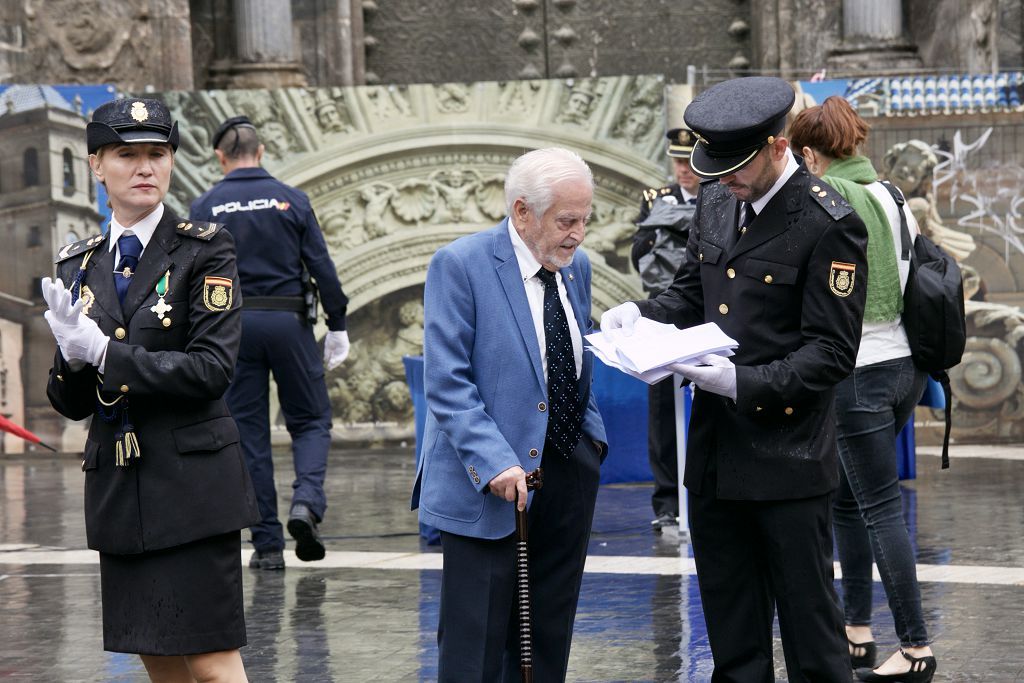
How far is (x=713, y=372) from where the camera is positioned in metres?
4.23

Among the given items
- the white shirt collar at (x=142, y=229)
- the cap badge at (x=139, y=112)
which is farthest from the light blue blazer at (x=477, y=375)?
the cap badge at (x=139, y=112)

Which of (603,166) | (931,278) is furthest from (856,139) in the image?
(603,166)

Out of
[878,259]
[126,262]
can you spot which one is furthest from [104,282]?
[878,259]

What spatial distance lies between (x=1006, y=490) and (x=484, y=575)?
6084mm

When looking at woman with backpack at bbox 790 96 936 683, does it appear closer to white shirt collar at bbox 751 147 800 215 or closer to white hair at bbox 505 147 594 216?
white shirt collar at bbox 751 147 800 215

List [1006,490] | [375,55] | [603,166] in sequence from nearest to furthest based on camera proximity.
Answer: [1006,490] < [603,166] < [375,55]

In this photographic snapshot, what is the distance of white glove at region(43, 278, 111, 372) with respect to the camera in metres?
4.02

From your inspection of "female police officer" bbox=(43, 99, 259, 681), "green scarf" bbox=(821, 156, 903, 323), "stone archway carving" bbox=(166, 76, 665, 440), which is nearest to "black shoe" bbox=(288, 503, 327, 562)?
"green scarf" bbox=(821, 156, 903, 323)

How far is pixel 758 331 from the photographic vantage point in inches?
173

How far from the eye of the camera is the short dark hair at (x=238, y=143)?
8.23 meters

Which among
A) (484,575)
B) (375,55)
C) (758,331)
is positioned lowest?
(484,575)

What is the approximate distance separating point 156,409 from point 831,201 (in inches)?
71.4

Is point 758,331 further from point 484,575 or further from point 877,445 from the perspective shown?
point 877,445

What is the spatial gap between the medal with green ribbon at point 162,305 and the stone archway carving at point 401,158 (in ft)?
25.2
